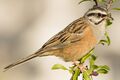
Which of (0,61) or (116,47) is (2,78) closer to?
(0,61)

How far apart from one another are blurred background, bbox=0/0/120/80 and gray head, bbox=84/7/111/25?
2.79 metres

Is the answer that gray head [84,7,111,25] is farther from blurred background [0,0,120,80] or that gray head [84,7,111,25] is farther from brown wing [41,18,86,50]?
blurred background [0,0,120,80]

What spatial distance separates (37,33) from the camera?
8422 mm

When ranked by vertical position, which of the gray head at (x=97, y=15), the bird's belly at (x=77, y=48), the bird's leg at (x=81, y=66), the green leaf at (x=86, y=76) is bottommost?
the green leaf at (x=86, y=76)

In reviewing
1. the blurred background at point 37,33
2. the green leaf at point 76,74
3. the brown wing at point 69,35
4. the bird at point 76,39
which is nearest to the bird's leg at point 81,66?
the green leaf at point 76,74

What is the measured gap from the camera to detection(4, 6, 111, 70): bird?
466 centimetres

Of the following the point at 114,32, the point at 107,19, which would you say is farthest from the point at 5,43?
the point at 107,19

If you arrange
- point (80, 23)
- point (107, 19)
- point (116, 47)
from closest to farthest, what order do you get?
point (107, 19)
point (80, 23)
point (116, 47)

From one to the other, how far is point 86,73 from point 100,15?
0.72m

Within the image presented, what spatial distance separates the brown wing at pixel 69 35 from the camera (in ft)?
15.5

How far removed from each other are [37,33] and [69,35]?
3670 mm

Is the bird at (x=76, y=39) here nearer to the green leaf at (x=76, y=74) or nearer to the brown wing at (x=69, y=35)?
the brown wing at (x=69, y=35)

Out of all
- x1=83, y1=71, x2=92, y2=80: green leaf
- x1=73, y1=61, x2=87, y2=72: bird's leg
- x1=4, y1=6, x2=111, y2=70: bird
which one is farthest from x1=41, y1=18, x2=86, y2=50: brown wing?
x1=83, y1=71, x2=92, y2=80: green leaf

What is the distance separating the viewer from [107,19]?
169 inches
